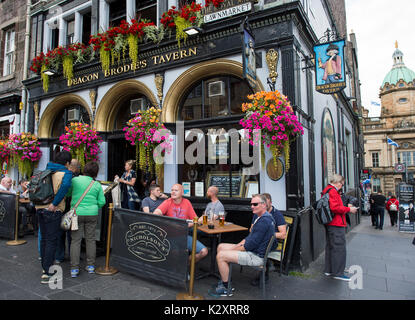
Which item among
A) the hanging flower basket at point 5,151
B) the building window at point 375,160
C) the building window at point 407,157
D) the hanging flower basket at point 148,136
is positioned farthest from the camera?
the building window at point 375,160

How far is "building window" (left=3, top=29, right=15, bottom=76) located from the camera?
13.2 metres

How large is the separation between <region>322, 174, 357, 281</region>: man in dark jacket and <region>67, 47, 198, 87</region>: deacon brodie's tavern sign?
16.1 feet

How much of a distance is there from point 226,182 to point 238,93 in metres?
2.28

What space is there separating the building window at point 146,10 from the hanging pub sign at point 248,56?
4197 millimetres

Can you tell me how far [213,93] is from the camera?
7656 mm

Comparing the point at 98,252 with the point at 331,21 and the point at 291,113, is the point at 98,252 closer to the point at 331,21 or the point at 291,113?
the point at 291,113

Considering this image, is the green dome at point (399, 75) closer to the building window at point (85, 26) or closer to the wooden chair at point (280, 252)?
the building window at point (85, 26)

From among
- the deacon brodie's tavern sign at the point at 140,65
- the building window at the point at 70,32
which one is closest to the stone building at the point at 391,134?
the deacon brodie's tavern sign at the point at 140,65

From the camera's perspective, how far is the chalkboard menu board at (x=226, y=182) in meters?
7.00

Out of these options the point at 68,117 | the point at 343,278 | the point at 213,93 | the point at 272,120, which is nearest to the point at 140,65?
the point at 213,93

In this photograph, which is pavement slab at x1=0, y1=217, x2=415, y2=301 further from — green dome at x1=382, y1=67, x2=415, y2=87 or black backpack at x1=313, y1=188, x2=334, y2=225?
Answer: green dome at x1=382, y1=67, x2=415, y2=87

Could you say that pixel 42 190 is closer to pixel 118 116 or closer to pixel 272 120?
pixel 272 120

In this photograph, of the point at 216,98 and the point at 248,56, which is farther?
the point at 216,98

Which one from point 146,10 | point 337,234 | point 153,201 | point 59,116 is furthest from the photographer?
point 59,116
